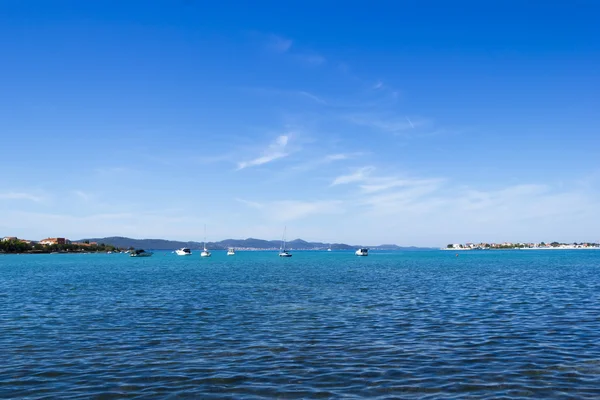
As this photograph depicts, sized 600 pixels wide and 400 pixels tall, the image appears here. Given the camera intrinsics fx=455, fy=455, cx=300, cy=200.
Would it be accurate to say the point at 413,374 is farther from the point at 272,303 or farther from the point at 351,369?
the point at 272,303

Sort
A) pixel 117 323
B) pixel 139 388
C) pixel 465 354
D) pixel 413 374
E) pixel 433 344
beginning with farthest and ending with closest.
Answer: pixel 117 323 < pixel 433 344 < pixel 465 354 < pixel 413 374 < pixel 139 388

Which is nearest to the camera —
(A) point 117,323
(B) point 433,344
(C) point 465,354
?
(C) point 465,354

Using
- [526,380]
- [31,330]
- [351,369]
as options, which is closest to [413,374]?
[351,369]

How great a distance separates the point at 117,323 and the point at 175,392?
19418 mm

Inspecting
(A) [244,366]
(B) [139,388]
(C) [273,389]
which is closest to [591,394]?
(C) [273,389]

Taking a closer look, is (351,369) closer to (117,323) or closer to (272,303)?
A: (117,323)

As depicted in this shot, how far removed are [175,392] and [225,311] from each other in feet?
77.7

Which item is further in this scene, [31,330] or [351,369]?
[31,330]

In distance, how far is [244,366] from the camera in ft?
73.8

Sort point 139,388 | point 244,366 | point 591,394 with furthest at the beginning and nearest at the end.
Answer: point 244,366
point 139,388
point 591,394

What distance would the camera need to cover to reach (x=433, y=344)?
26.9 m

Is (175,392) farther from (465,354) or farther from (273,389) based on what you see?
(465,354)

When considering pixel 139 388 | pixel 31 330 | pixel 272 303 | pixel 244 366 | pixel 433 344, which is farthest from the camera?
pixel 272 303

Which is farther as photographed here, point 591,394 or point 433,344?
point 433,344
